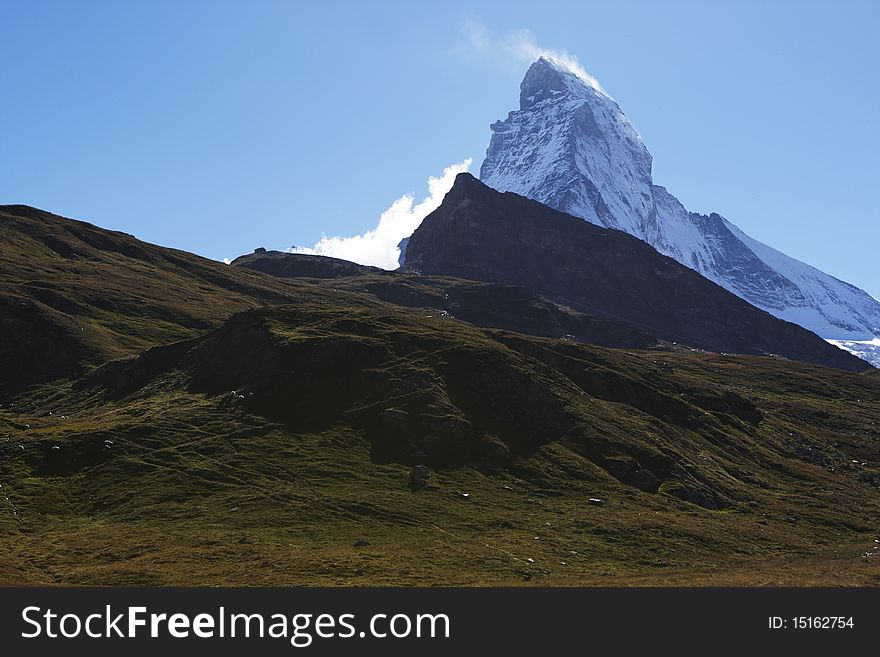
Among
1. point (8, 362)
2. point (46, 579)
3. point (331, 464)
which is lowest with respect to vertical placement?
point (46, 579)

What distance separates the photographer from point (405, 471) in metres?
112

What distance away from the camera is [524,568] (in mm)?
79125

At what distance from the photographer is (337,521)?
94.8 meters

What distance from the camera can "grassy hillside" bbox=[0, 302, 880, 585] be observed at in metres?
81.4

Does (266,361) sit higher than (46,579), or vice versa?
(266,361)

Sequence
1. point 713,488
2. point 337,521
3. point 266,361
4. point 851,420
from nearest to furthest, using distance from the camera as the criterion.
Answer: point 337,521
point 713,488
point 266,361
point 851,420

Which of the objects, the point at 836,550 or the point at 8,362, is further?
the point at 8,362

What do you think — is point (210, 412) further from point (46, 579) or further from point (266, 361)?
point (46, 579)

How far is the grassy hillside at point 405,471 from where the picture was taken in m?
81.4
